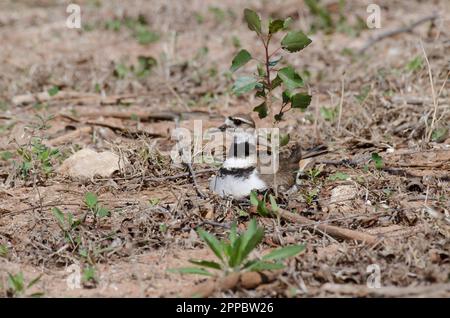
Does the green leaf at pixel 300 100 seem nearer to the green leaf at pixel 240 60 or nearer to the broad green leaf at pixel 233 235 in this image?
the green leaf at pixel 240 60

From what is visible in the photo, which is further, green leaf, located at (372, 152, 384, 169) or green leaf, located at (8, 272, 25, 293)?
green leaf, located at (372, 152, 384, 169)

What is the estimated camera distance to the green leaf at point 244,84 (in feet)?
17.0

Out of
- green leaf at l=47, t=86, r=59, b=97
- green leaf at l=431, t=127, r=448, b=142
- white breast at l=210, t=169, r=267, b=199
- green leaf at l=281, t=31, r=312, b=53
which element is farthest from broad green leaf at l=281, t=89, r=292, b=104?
green leaf at l=47, t=86, r=59, b=97

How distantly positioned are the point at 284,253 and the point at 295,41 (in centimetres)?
149

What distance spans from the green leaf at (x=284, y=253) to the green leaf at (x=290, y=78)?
1239 millimetres

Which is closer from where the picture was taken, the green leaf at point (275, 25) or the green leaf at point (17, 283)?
the green leaf at point (17, 283)

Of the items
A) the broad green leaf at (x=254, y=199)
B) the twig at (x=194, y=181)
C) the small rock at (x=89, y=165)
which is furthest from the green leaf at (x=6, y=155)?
the broad green leaf at (x=254, y=199)

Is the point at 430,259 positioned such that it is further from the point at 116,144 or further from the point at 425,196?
the point at 116,144

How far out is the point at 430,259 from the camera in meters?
4.50

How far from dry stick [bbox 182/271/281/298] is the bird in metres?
1.28

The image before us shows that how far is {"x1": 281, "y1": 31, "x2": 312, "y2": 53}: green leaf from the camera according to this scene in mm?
5102

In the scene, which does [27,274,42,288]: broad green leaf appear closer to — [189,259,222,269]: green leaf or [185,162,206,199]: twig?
[189,259,222,269]: green leaf

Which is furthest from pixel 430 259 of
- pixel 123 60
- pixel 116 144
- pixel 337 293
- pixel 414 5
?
pixel 414 5
